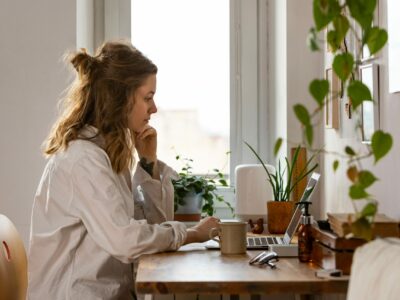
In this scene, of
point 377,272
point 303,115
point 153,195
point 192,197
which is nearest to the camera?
point 303,115

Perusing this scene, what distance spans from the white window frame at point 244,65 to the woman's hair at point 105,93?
1.41 m

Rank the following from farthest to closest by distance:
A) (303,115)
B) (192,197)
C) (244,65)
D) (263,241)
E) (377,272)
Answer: (244,65) < (192,197) < (263,241) < (377,272) < (303,115)

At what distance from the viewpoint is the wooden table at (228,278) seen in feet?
6.11

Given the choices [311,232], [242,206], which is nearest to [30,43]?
[242,206]

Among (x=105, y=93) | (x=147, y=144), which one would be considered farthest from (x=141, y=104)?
(x=147, y=144)

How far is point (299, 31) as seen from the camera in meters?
3.45

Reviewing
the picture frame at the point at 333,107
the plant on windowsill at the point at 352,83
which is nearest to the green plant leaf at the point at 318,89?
the plant on windowsill at the point at 352,83

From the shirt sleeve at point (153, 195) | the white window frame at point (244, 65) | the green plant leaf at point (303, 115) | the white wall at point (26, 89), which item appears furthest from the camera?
the white window frame at point (244, 65)

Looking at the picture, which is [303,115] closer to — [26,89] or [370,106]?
[370,106]

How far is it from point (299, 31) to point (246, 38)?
2.11ft

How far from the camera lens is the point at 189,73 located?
4094 millimetres

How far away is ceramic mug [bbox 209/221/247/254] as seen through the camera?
2.43 metres

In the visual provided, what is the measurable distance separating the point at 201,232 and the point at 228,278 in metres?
0.64

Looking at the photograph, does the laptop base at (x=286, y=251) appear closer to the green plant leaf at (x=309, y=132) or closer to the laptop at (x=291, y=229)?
the laptop at (x=291, y=229)
